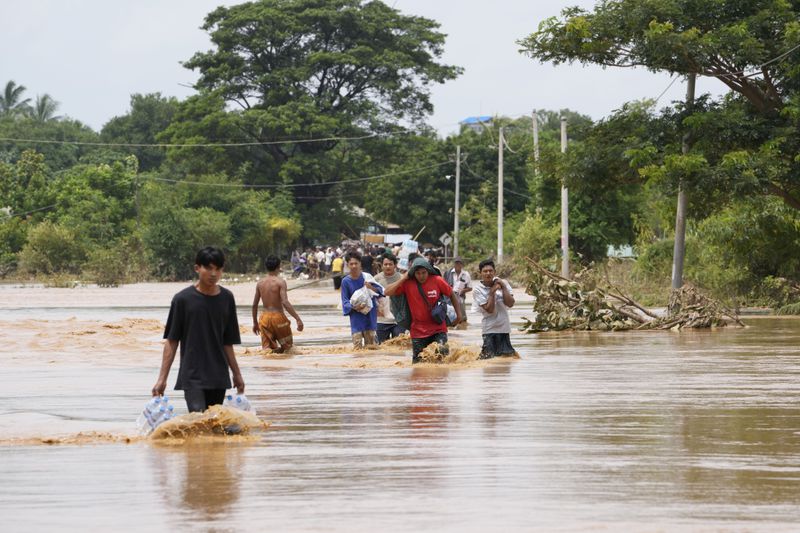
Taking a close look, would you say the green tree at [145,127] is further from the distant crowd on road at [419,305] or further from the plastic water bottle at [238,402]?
the plastic water bottle at [238,402]

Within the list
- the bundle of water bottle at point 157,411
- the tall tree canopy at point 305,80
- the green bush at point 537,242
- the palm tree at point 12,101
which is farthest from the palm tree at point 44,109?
the bundle of water bottle at point 157,411

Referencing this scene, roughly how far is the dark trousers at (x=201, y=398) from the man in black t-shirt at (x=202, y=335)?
0.01 m

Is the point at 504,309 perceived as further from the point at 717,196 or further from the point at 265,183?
the point at 265,183

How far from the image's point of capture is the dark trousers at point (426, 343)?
670 inches

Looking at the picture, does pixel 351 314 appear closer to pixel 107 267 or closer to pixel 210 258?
pixel 210 258

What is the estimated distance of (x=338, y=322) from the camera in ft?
102

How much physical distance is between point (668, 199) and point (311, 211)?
176 ft

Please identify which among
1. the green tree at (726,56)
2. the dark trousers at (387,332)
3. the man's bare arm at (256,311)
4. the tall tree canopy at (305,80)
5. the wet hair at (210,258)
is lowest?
the dark trousers at (387,332)

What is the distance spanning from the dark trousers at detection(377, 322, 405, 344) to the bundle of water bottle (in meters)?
9.38

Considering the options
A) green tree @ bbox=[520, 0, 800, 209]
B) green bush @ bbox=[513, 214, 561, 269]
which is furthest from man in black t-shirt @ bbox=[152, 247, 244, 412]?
green bush @ bbox=[513, 214, 561, 269]

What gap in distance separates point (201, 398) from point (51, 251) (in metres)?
64.7

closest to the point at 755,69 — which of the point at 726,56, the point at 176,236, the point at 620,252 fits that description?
the point at 726,56

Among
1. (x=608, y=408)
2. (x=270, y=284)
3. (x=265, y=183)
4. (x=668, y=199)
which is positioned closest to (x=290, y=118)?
(x=265, y=183)

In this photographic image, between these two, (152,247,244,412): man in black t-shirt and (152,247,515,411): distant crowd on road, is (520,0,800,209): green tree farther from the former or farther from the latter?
(152,247,244,412): man in black t-shirt
